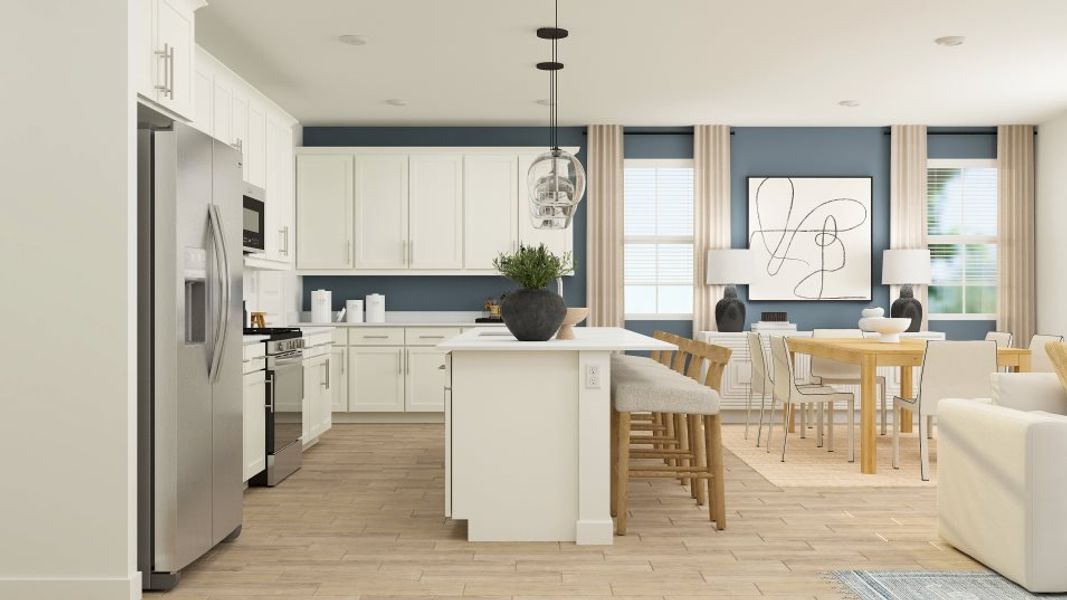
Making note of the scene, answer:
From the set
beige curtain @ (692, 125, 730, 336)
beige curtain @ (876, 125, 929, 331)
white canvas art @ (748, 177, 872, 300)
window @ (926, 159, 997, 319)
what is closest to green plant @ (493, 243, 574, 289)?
beige curtain @ (692, 125, 730, 336)

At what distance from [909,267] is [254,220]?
5.42 meters

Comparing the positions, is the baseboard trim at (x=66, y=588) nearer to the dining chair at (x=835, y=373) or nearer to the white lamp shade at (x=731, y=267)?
the dining chair at (x=835, y=373)

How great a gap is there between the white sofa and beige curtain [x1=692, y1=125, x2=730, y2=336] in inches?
163

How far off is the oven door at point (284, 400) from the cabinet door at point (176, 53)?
1.60 metres

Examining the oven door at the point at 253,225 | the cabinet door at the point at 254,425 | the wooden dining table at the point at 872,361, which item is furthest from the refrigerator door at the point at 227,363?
the wooden dining table at the point at 872,361

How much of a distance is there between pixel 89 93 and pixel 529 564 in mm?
2380

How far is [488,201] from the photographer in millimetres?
7426

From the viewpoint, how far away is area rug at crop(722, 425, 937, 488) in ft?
16.1

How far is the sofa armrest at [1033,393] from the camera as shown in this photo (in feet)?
11.1

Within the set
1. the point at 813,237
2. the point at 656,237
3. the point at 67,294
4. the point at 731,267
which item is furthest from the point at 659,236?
the point at 67,294

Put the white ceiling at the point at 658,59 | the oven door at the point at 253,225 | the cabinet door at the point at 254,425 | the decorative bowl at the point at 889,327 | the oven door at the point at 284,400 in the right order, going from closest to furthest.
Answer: the cabinet door at the point at 254,425 < the white ceiling at the point at 658,59 < the oven door at the point at 284,400 < the oven door at the point at 253,225 < the decorative bowl at the point at 889,327

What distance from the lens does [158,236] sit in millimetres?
3061

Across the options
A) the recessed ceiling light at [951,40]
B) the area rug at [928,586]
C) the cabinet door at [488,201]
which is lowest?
the area rug at [928,586]

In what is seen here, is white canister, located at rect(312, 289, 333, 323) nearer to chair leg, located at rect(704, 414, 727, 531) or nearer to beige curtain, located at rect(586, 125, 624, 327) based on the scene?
beige curtain, located at rect(586, 125, 624, 327)
